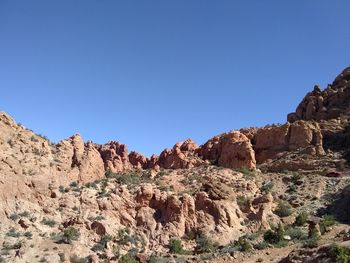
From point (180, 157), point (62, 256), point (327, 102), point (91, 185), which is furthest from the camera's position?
point (327, 102)

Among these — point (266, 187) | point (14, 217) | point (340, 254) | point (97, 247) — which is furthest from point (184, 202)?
point (340, 254)

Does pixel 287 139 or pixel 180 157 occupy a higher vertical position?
pixel 287 139

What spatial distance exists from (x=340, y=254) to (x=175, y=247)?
1615 centimetres

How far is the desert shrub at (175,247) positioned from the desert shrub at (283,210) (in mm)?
9590

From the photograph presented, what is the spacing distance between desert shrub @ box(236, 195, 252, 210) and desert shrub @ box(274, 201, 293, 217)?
2418 mm

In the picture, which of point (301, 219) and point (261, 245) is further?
point (301, 219)

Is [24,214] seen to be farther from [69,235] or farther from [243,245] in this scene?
[243,245]

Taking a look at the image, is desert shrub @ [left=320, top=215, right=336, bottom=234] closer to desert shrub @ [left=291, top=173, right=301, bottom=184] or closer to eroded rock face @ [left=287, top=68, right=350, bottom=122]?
desert shrub @ [left=291, top=173, right=301, bottom=184]

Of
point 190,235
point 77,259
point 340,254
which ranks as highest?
point 190,235

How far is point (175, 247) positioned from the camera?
1267 inches

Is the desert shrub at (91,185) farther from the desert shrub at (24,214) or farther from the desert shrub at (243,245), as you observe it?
the desert shrub at (243,245)

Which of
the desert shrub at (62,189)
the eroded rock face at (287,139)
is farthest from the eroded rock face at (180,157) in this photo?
the desert shrub at (62,189)

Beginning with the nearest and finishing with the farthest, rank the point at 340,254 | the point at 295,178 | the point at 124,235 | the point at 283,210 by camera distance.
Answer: the point at 340,254 → the point at 124,235 → the point at 283,210 → the point at 295,178

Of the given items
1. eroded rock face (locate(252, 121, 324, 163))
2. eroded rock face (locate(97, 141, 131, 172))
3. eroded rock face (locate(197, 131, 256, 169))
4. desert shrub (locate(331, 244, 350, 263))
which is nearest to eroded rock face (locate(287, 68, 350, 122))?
eroded rock face (locate(252, 121, 324, 163))
